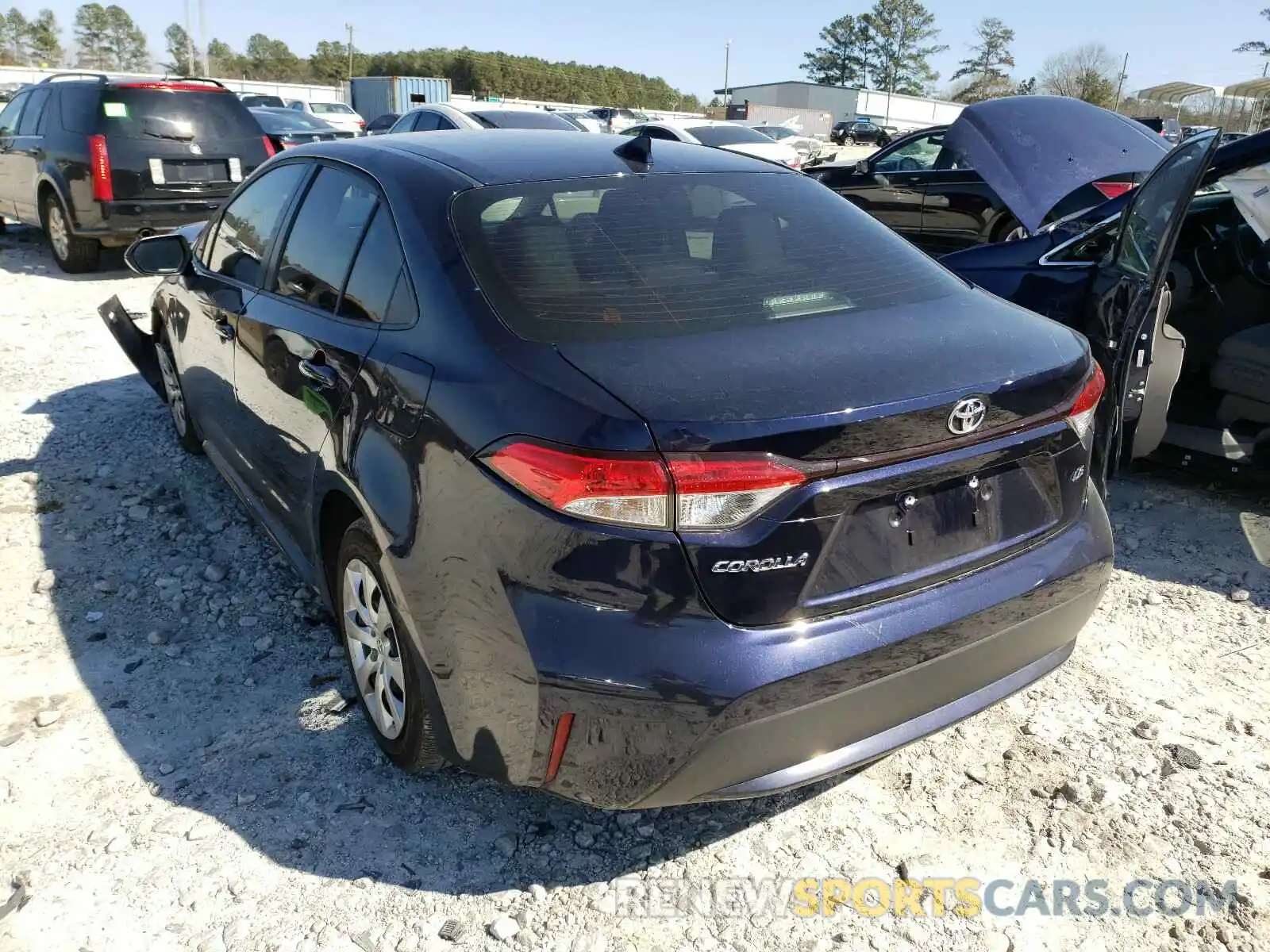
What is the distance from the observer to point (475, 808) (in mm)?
A: 2549

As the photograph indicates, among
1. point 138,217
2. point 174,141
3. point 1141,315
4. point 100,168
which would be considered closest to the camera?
point 1141,315

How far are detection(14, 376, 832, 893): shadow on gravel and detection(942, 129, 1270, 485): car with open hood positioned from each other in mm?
2154

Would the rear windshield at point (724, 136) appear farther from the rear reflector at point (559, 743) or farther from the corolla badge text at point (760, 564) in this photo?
the rear reflector at point (559, 743)

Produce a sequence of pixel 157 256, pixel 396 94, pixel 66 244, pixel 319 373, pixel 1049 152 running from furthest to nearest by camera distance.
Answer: pixel 396 94 < pixel 66 244 < pixel 1049 152 < pixel 157 256 < pixel 319 373

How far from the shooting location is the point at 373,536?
2361mm

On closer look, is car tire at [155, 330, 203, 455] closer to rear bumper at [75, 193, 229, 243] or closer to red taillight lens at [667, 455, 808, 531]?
red taillight lens at [667, 455, 808, 531]

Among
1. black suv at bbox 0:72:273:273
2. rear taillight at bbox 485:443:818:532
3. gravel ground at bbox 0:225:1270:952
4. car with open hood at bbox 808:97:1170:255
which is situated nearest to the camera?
rear taillight at bbox 485:443:818:532

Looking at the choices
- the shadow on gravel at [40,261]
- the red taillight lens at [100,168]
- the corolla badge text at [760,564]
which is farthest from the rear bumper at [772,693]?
the shadow on gravel at [40,261]

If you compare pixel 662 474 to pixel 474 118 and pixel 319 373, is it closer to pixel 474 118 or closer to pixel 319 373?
pixel 319 373


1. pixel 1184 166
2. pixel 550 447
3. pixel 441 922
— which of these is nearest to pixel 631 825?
pixel 441 922

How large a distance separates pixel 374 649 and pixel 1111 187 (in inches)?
195

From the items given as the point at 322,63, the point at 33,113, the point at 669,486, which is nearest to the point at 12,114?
the point at 33,113

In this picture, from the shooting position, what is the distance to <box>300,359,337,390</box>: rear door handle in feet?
8.49

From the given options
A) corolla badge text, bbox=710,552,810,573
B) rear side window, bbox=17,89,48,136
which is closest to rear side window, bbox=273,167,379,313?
corolla badge text, bbox=710,552,810,573
